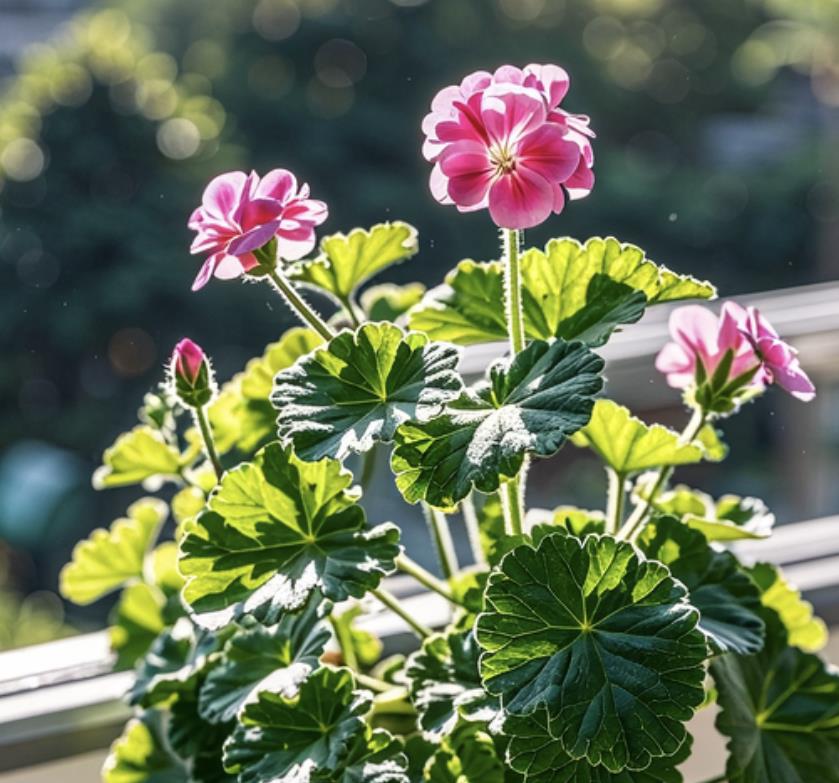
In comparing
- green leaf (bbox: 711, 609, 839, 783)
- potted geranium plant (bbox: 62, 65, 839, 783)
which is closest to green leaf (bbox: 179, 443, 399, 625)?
potted geranium plant (bbox: 62, 65, 839, 783)

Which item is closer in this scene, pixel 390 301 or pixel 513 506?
pixel 513 506

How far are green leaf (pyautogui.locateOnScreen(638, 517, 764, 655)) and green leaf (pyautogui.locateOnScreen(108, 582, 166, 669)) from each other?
346mm

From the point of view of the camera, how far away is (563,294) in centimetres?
59

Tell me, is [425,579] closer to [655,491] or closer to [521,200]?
[655,491]

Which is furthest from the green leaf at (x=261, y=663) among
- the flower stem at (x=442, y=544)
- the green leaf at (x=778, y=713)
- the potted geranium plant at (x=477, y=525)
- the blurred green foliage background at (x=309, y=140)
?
the blurred green foliage background at (x=309, y=140)

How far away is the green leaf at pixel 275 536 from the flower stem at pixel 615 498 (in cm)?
15

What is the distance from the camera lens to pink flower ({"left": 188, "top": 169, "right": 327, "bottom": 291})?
1.77ft

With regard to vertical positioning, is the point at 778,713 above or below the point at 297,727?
below

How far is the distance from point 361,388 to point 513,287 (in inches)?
3.3

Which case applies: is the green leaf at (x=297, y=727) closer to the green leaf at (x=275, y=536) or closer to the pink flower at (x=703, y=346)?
the green leaf at (x=275, y=536)

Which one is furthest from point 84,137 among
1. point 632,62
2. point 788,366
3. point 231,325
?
point 632,62

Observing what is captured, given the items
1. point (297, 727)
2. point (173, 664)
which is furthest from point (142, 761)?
point (297, 727)

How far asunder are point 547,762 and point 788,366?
217 millimetres

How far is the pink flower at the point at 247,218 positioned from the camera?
21.3 inches
